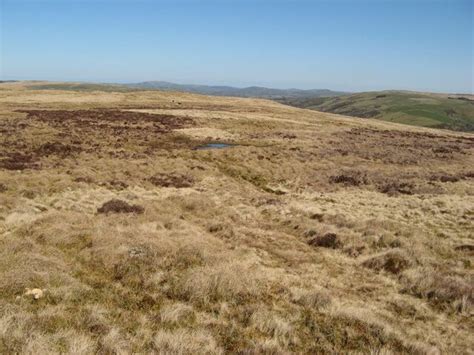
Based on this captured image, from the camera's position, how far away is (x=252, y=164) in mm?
34438

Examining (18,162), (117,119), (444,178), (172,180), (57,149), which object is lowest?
(444,178)

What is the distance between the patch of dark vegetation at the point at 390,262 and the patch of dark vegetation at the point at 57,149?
2485 cm

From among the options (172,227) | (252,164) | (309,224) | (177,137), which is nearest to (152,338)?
(172,227)

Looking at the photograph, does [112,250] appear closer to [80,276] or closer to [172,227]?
[80,276]

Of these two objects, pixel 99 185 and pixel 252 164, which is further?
pixel 252 164

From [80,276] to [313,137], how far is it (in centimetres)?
4664

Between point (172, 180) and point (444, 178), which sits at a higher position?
point (172, 180)

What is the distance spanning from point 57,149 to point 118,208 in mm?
17627

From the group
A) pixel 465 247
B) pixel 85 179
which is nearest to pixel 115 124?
pixel 85 179

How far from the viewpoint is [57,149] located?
106 ft

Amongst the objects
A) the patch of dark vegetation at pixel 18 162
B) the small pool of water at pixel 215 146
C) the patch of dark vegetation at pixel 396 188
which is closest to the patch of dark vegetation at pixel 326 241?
the patch of dark vegetation at pixel 396 188

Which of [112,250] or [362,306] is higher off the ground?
[112,250]

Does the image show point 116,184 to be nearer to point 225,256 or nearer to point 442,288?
point 225,256

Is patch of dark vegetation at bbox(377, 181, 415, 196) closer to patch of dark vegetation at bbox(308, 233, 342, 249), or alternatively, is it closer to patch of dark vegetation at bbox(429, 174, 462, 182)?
patch of dark vegetation at bbox(429, 174, 462, 182)
